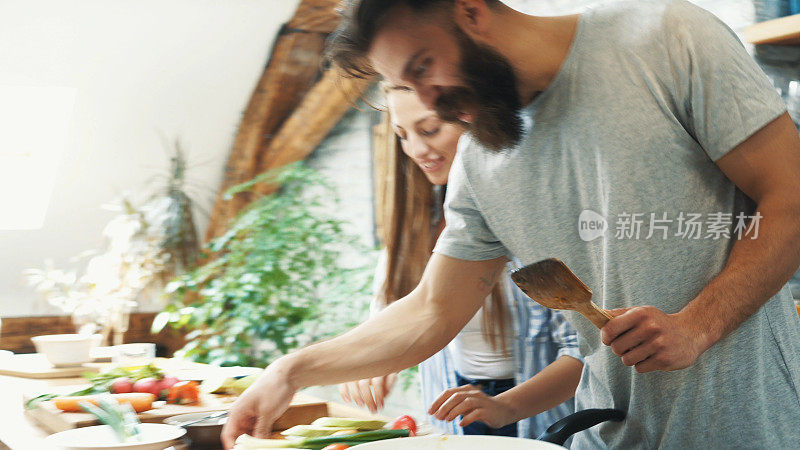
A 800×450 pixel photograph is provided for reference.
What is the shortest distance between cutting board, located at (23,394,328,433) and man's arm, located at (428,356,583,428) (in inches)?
13.2

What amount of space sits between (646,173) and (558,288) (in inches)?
12.3

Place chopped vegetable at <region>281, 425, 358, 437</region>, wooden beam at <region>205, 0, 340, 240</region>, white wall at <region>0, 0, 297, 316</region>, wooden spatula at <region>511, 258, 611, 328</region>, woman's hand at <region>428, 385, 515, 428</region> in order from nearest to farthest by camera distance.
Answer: wooden spatula at <region>511, 258, 611, 328</region>
chopped vegetable at <region>281, 425, 358, 437</region>
woman's hand at <region>428, 385, 515, 428</region>
white wall at <region>0, 0, 297, 316</region>
wooden beam at <region>205, 0, 340, 240</region>

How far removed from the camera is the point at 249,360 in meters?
4.34

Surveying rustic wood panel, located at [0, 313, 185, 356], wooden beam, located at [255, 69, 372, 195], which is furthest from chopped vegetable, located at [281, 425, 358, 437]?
rustic wood panel, located at [0, 313, 185, 356]

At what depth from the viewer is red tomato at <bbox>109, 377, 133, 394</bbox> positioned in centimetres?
200

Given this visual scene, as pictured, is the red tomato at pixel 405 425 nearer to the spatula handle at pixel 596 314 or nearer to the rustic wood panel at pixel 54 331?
the spatula handle at pixel 596 314

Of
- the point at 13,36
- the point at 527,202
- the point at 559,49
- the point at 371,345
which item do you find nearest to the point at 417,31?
the point at 559,49

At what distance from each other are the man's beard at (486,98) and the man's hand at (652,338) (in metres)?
0.39

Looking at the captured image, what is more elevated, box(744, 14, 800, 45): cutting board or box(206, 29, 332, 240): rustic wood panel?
box(206, 29, 332, 240): rustic wood panel

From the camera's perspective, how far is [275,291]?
4.36 m

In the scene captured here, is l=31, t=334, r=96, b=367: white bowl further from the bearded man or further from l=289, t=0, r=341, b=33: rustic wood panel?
l=289, t=0, r=341, b=33: rustic wood panel

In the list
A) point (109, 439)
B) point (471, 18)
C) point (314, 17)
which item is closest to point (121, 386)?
point (109, 439)

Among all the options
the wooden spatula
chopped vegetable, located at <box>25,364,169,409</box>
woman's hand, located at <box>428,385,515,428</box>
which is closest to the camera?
the wooden spatula

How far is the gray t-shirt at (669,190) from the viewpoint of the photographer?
1.18m
